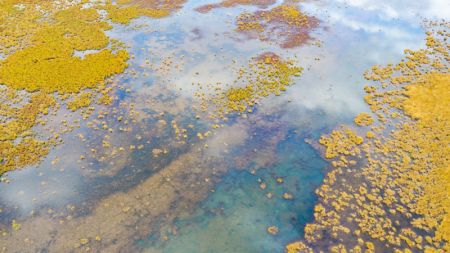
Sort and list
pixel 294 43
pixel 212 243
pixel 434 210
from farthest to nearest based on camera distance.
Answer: pixel 294 43, pixel 434 210, pixel 212 243

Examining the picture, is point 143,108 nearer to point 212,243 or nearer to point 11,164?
point 11,164

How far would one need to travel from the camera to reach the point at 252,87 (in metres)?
39.2

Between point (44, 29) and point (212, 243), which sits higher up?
point (44, 29)

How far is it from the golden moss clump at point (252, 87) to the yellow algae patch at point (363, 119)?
8981 mm

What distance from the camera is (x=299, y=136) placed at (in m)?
32.7

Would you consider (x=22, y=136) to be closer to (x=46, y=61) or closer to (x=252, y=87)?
(x=46, y=61)

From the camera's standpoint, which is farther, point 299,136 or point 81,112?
point 81,112

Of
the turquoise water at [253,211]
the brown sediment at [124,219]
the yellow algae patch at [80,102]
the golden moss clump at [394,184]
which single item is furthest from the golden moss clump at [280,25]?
the brown sediment at [124,219]

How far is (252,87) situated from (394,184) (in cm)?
1856

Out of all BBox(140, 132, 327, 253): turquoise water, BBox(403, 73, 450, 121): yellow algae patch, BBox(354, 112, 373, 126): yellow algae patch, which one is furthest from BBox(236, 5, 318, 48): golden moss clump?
BBox(140, 132, 327, 253): turquoise water

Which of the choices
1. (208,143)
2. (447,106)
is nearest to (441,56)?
(447,106)

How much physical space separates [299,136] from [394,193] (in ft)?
32.1

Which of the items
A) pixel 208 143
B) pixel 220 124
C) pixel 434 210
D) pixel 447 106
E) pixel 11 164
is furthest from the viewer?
pixel 447 106

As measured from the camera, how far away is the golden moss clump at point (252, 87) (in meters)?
36.1
